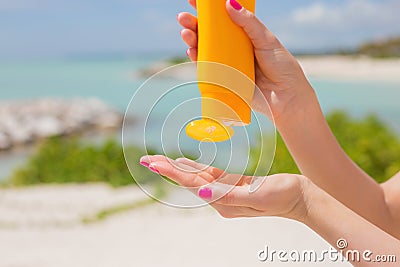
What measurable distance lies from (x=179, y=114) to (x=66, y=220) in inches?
89.8

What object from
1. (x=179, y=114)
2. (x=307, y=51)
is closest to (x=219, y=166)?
(x=179, y=114)

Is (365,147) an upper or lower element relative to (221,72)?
lower

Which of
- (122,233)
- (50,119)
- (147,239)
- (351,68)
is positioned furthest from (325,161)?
(351,68)

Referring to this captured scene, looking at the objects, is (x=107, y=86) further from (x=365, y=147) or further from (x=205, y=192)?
(x=205, y=192)

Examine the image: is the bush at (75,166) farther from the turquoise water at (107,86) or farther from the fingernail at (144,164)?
the turquoise water at (107,86)

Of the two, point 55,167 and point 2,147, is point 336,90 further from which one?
point 55,167

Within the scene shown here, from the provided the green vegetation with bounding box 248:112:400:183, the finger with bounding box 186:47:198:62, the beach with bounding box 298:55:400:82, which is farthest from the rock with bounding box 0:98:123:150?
the finger with bounding box 186:47:198:62

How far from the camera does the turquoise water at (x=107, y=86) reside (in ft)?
24.8

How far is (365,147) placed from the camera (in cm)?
345

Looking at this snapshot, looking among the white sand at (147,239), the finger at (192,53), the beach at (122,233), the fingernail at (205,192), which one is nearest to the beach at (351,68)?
the beach at (122,233)

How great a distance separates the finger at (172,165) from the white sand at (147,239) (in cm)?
124

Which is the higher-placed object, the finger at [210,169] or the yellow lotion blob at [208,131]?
the yellow lotion blob at [208,131]

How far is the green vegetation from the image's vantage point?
3.33 metres

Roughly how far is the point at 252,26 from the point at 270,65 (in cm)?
15
